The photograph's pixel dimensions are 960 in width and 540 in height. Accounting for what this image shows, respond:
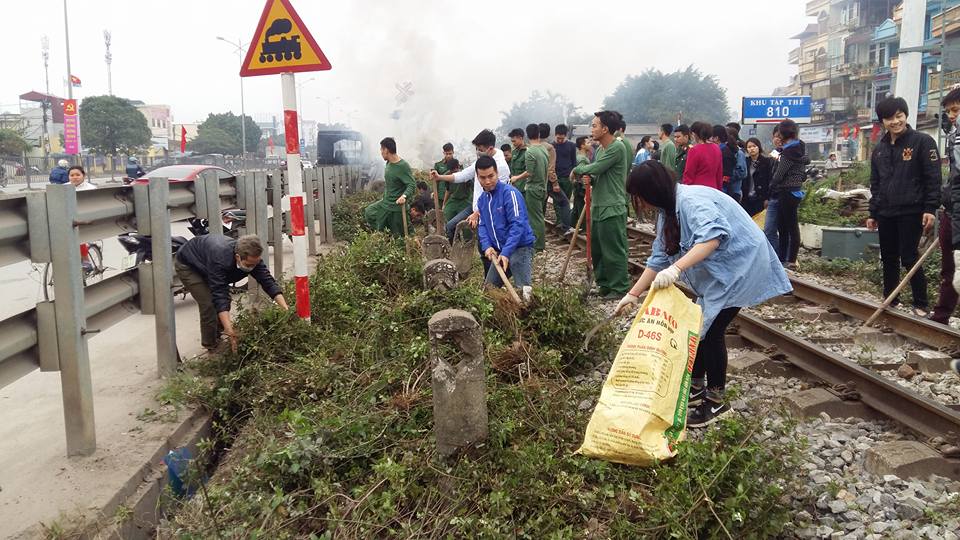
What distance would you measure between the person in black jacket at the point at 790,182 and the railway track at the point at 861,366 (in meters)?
1.46

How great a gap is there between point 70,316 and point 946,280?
607 cm

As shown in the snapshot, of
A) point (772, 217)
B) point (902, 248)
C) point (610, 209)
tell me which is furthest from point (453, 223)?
point (902, 248)

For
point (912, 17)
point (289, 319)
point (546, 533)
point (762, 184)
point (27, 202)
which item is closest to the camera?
point (546, 533)

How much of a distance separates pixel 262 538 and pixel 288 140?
3366mm

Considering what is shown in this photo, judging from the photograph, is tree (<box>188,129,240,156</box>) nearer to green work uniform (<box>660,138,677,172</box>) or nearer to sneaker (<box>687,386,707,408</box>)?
green work uniform (<box>660,138,677,172</box>)

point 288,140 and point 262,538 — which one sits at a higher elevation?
point 288,140

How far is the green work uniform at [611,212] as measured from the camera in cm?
730

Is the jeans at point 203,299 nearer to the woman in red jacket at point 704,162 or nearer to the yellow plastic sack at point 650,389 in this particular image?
the yellow plastic sack at point 650,389

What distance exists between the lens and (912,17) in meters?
10.7

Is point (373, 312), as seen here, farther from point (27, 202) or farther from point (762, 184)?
point (762, 184)

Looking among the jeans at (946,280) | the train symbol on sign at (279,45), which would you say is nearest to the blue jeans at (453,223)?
the train symbol on sign at (279,45)

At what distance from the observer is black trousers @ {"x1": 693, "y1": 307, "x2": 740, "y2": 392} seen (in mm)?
3979

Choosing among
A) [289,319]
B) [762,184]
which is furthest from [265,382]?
[762,184]

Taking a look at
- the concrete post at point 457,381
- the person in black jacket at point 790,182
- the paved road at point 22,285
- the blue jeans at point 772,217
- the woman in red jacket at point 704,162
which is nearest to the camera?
the concrete post at point 457,381
